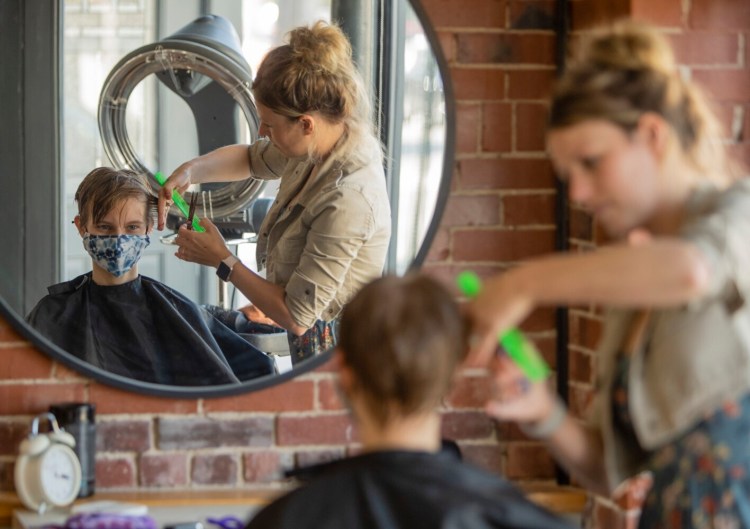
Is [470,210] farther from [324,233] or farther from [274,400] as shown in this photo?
[274,400]

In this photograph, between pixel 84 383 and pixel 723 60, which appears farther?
pixel 84 383

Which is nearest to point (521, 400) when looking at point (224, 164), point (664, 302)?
point (664, 302)

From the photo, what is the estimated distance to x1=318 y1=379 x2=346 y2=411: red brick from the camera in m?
2.29

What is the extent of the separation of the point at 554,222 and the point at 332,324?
52cm

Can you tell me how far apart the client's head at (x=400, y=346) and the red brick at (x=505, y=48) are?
0.98 m

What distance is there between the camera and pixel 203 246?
2.32 metres

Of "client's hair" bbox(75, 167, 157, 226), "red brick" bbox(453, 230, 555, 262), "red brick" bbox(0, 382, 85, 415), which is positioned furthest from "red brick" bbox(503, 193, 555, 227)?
"red brick" bbox(0, 382, 85, 415)

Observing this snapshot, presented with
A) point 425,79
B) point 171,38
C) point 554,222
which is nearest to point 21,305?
point 171,38

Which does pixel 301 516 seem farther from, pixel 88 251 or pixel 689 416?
pixel 88 251

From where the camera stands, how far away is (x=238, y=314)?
7.64 feet

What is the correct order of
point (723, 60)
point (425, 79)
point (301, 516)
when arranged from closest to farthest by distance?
point (301, 516) → point (723, 60) → point (425, 79)

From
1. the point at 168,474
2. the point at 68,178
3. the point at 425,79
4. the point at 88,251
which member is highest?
the point at 425,79

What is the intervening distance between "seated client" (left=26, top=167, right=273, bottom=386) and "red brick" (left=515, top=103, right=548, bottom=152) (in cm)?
71

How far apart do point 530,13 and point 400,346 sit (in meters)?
1.15
